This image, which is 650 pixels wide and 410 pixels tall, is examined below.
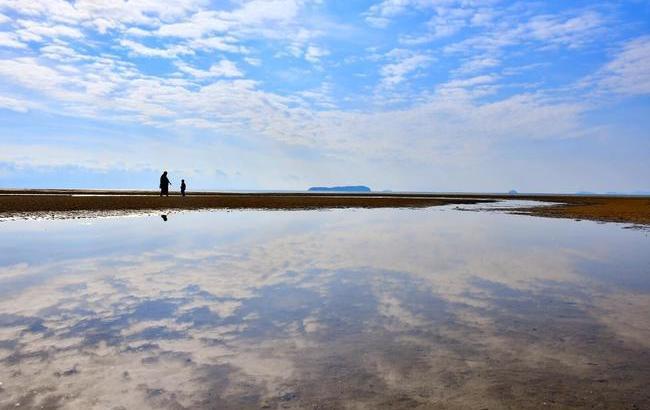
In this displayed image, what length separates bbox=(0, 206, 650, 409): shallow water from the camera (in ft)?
14.9

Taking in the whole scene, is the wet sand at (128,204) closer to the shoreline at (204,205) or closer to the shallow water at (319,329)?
the shoreline at (204,205)

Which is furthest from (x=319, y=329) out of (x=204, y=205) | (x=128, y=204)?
(x=128, y=204)

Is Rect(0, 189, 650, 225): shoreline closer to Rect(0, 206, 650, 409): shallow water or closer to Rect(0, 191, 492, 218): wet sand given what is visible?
Rect(0, 191, 492, 218): wet sand

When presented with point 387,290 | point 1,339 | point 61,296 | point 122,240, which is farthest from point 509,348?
point 122,240

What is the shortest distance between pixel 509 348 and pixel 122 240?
13725mm

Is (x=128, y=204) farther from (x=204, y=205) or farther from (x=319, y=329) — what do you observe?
(x=319, y=329)

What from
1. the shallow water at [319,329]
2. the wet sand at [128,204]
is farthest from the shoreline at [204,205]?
the shallow water at [319,329]

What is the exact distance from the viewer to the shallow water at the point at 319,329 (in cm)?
453

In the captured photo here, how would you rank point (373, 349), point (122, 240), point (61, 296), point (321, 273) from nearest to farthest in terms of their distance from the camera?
point (373, 349)
point (61, 296)
point (321, 273)
point (122, 240)

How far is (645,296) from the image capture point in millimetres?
8750

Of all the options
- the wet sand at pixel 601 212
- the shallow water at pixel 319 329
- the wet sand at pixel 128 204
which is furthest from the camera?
the wet sand at pixel 128 204

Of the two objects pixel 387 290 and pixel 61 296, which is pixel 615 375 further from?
pixel 61 296

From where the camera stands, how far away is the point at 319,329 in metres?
6.49

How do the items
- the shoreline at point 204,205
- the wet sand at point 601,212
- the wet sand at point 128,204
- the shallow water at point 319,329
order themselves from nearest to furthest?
the shallow water at point 319,329 → the wet sand at point 601,212 → the shoreline at point 204,205 → the wet sand at point 128,204
